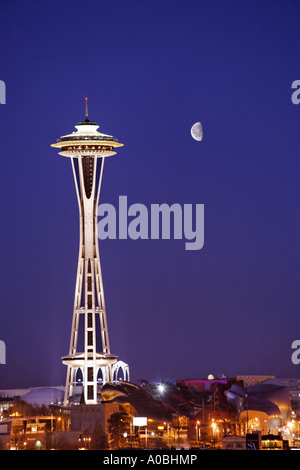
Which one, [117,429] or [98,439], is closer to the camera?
[98,439]

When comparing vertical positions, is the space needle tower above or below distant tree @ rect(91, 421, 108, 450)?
above

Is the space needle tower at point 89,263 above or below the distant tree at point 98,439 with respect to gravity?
above

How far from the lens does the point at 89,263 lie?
543 feet

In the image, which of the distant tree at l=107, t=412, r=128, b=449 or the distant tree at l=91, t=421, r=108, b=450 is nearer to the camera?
the distant tree at l=91, t=421, r=108, b=450

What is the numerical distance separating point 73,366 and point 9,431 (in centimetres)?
2938

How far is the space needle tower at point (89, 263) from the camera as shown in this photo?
16375cm

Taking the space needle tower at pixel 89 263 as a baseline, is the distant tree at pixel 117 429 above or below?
below

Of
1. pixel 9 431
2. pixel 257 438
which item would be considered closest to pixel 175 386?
pixel 9 431

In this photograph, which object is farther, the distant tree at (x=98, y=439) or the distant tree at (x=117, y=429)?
the distant tree at (x=117, y=429)

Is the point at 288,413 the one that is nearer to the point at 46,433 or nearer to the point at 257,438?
the point at 46,433

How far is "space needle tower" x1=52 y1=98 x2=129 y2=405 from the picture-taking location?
164 m

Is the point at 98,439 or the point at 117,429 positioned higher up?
the point at 117,429

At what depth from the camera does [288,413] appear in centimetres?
18075
